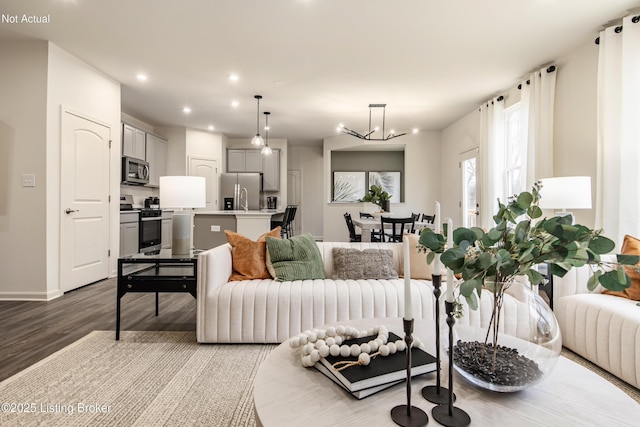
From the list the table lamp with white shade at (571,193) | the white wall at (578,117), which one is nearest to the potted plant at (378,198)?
the white wall at (578,117)

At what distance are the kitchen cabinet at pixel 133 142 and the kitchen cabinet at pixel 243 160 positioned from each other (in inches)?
86.9

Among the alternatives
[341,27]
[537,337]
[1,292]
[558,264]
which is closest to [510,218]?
[558,264]

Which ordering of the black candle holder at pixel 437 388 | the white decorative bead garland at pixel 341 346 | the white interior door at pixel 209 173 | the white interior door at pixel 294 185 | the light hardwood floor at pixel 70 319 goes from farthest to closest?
the white interior door at pixel 294 185 → the white interior door at pixel 209 173 → the light hardwood floor at pixel 70 319 → the white decorative bead garland at pixel 341 346 → the black candle holder at pixel 437 388

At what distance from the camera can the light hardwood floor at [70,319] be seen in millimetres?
2221

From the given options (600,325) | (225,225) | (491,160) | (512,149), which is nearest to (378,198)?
(491,160)

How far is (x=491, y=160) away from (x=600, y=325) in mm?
3485

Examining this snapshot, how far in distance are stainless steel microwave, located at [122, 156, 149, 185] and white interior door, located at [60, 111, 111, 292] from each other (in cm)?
110

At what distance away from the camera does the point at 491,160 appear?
16.3 feet

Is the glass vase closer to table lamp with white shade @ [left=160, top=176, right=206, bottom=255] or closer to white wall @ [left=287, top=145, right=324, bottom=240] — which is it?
table lamp with white shade @ [left=160, top=176, right=206, bottom=255]

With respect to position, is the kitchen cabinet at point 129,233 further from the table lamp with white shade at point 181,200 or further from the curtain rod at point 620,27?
the curtain rod at point 620,27

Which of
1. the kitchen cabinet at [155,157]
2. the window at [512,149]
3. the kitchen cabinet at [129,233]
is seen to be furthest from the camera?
the kitchen cabinet at [155,157]

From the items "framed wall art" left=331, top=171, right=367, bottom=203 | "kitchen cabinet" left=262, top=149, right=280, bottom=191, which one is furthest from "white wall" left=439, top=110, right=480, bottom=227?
"kitchen cabinet" left=262, top=149, right=280, bottom=191

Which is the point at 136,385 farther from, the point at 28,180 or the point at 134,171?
the point at 134,171

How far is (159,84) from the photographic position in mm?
4570
